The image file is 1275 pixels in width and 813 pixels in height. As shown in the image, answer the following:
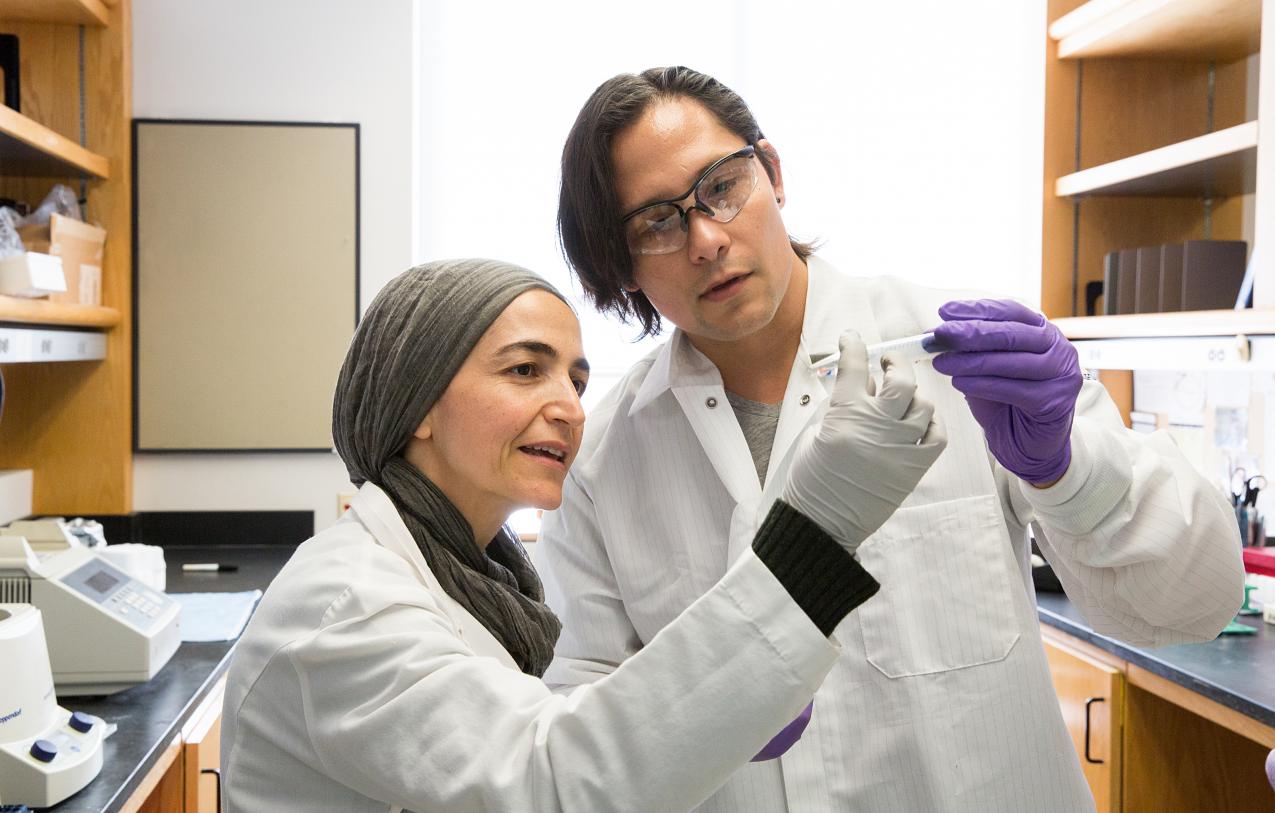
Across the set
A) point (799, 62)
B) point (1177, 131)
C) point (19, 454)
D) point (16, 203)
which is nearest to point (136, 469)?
point (19, 454)

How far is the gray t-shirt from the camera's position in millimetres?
1448

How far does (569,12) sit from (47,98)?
1.74 meters

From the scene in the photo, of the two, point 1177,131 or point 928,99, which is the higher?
point 928,99

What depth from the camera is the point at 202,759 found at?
2.03 m

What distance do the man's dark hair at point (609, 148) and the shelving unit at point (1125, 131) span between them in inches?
60.8

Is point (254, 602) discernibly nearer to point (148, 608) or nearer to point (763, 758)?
point (148, 608)

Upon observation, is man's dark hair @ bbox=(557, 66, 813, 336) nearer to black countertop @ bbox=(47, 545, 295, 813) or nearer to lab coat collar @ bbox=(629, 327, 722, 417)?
lab coat collar @ bbox=(629, 327, 722, 417)

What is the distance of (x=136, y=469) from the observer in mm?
3525

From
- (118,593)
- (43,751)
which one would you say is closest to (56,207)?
(118,593)

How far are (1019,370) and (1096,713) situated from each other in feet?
5.24

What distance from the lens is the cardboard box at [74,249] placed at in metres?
2.96

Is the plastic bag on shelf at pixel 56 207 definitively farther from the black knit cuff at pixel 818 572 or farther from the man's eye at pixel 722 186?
the black knit cuff at pixel 818 572

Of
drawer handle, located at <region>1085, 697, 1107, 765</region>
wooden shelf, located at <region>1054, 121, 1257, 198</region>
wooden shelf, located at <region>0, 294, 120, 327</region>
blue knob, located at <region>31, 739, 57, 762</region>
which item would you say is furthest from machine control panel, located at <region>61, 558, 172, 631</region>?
wooden shelf, located at <region>1054, 121, 1257, 198</region>

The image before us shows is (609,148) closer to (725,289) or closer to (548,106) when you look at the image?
(725,289)
